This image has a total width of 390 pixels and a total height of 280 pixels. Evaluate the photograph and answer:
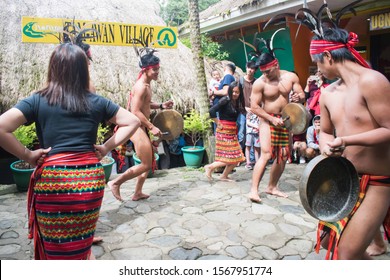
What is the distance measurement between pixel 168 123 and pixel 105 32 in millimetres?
2840

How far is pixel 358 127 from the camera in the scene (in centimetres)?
194

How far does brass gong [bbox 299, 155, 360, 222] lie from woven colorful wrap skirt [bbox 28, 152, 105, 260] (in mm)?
1186

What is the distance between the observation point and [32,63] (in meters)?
6.03

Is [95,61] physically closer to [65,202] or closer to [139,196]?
[139,196]

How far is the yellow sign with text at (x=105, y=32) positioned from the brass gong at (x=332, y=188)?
4091 millimetres

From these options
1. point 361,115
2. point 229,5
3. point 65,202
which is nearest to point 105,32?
point 229,5

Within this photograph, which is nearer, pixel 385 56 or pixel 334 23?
pixel 334 23

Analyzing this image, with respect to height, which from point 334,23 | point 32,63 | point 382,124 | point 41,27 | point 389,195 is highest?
point 41,27

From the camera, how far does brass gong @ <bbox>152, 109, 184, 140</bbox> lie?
14.5 ft

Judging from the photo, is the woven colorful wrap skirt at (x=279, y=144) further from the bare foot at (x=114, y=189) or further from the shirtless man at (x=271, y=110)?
the bare foot at (x=114, y=189)

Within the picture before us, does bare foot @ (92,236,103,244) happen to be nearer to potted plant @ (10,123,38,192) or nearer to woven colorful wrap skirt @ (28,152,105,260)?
woven colorful wrap skirt @ (28,152,105,260)

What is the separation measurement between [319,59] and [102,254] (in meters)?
2.22

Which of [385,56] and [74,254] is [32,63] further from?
[385,56]
